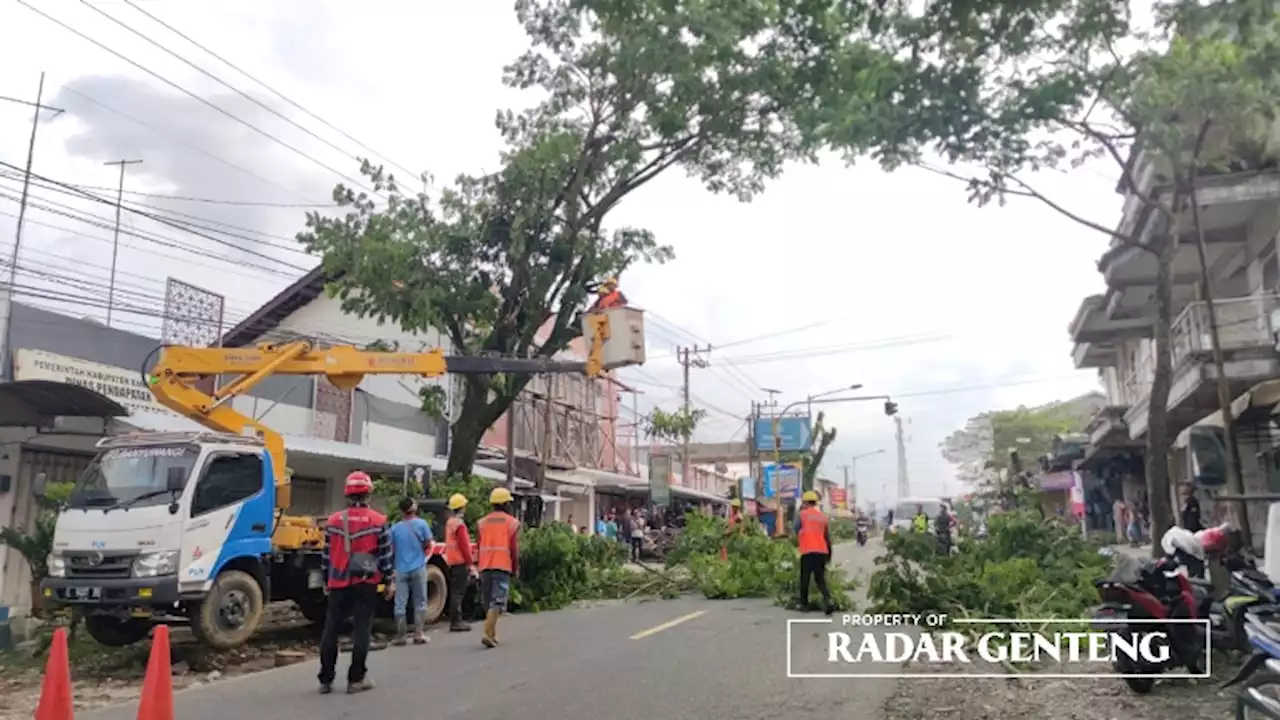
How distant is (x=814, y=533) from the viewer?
13.3 m

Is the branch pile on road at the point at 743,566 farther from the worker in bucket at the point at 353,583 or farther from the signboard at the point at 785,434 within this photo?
the signboard at the point at 785,434

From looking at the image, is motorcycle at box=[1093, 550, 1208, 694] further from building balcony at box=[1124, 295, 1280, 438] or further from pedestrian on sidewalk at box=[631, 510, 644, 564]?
pedestrian on sidewalk at box=[631, 510, 644, 564]

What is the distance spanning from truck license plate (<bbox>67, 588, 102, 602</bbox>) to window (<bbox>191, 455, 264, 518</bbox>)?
1.16 m

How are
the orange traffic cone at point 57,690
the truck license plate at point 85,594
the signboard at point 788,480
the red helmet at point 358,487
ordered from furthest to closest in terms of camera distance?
the signboard at point 788,480
the truck license plate at point 85,594
the red helmet at point 358,487
the orange traffic cone at point 57,690

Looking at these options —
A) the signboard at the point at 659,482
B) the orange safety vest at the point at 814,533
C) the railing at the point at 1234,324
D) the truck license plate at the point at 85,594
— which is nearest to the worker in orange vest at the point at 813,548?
the orange safety vest at the point at 814,533

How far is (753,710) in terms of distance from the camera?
724 centimetres

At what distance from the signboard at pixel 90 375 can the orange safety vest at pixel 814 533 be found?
33.6ft

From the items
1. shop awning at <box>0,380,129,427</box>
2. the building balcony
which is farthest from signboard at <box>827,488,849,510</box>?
shop awning at <box>0,380,129,427</box>

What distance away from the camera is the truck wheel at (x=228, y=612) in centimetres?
1030

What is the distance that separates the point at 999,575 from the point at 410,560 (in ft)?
22.4

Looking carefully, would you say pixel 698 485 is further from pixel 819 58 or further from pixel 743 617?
pixel 819 58

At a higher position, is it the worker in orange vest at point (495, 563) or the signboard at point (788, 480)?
the signboard at point (788, 480)

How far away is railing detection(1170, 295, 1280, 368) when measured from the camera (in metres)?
16.7

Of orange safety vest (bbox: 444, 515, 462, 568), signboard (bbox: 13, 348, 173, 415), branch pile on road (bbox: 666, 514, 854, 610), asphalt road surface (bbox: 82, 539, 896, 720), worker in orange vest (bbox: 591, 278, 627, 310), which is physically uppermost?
worker in orange vest (bbox: 591, 278, 627, 310)
